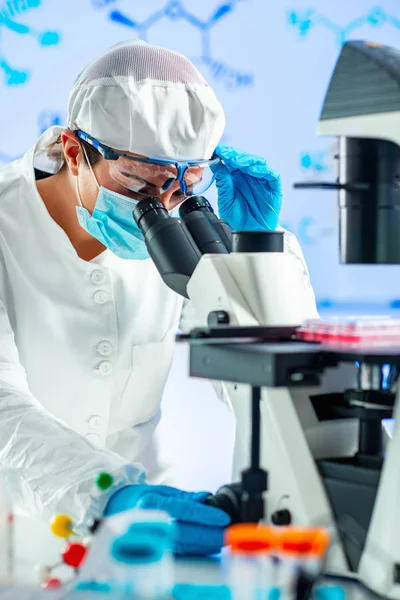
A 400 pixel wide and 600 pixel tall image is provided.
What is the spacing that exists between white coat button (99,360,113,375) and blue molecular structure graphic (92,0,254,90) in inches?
88.2

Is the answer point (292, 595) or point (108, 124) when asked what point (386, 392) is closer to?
point (292, 595)

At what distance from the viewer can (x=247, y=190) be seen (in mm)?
1922

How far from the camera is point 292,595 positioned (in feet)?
2.91

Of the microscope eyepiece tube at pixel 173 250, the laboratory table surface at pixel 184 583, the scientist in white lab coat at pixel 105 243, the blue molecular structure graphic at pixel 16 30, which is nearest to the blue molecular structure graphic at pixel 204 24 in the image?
the blue molecular structure graphic at pixel 16 30

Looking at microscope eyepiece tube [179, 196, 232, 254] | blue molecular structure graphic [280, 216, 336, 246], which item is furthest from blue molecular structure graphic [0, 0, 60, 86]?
microscope eyepiece tube [179, 196, 232, 254]

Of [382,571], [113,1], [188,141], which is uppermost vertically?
[113,1]

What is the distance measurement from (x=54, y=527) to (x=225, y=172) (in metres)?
1.04

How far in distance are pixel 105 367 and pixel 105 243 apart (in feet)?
0.92

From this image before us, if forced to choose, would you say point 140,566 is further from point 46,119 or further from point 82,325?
point 46,119

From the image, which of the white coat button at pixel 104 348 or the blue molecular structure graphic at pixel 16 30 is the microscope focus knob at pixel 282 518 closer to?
the white coat button at pixel 104 348

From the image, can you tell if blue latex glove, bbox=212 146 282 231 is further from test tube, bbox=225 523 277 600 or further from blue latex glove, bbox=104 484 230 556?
test tube, bbox=225 523 277 600

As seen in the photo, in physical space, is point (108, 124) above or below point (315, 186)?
above

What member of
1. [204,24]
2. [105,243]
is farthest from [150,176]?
[204,24]

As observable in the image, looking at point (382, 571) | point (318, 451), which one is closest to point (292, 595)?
point (382, 571)
